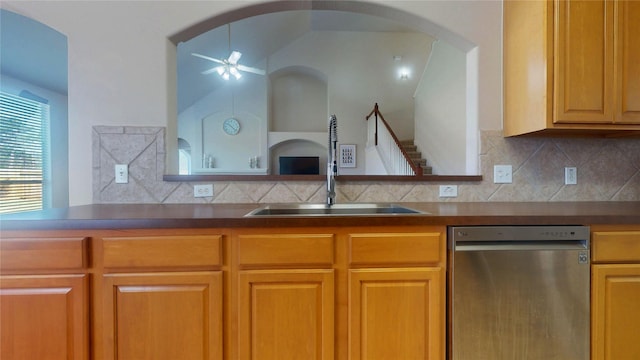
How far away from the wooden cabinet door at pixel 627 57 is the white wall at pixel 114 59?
1968 millimetres

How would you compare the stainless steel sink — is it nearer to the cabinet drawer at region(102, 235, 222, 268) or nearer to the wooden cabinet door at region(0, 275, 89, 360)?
the cabinet drawer at region(102, 235, 222, 268)

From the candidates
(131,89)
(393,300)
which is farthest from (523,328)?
(131,89)

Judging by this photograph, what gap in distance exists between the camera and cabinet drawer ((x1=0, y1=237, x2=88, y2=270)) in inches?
44.5

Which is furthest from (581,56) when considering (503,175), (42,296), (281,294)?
(42,296)

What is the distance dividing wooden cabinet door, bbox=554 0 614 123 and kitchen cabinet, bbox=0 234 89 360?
2263 millimetres

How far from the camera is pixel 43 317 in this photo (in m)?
1.14

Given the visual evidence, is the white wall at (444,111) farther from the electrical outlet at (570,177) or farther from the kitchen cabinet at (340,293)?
the kitchen cabinet at (340,293)

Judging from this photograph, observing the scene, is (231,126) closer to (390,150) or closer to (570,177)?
(390,150)

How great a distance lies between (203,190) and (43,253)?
761mm

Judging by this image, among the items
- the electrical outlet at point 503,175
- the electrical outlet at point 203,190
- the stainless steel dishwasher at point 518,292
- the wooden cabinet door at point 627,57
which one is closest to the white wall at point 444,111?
the electrical outlet at point 503,175

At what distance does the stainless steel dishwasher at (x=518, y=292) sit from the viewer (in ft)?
3.95

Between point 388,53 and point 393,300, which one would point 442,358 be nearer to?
point 393,300

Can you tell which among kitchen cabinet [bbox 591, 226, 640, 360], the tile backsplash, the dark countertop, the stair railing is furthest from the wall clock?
kitchen cabinet [bbox 591, 226, 640, 360]

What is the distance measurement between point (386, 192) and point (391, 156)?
3.68 metres
